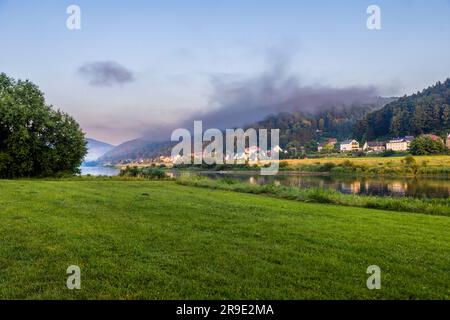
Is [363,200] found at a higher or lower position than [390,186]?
higher

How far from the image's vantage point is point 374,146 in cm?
12194

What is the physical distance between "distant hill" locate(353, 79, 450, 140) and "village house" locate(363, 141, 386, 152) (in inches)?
310

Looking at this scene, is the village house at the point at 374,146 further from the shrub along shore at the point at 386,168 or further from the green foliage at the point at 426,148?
the shrub along shore at the point at 386,168

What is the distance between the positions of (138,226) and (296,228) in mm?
4576

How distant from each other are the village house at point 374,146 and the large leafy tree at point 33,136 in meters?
101

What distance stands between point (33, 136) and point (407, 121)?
123717 millimetres

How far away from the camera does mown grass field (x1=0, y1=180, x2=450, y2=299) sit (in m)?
4.91

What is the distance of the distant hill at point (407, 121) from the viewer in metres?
114

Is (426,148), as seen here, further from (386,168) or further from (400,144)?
(386,168)

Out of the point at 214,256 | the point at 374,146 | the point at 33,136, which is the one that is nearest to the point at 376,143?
the point at 374,146

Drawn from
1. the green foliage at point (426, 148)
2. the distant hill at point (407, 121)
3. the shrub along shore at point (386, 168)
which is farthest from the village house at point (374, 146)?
the shrub along shore at point (386, 168)

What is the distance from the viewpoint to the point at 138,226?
9.38 m

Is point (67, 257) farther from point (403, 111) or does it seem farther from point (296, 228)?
point (403, 111)
